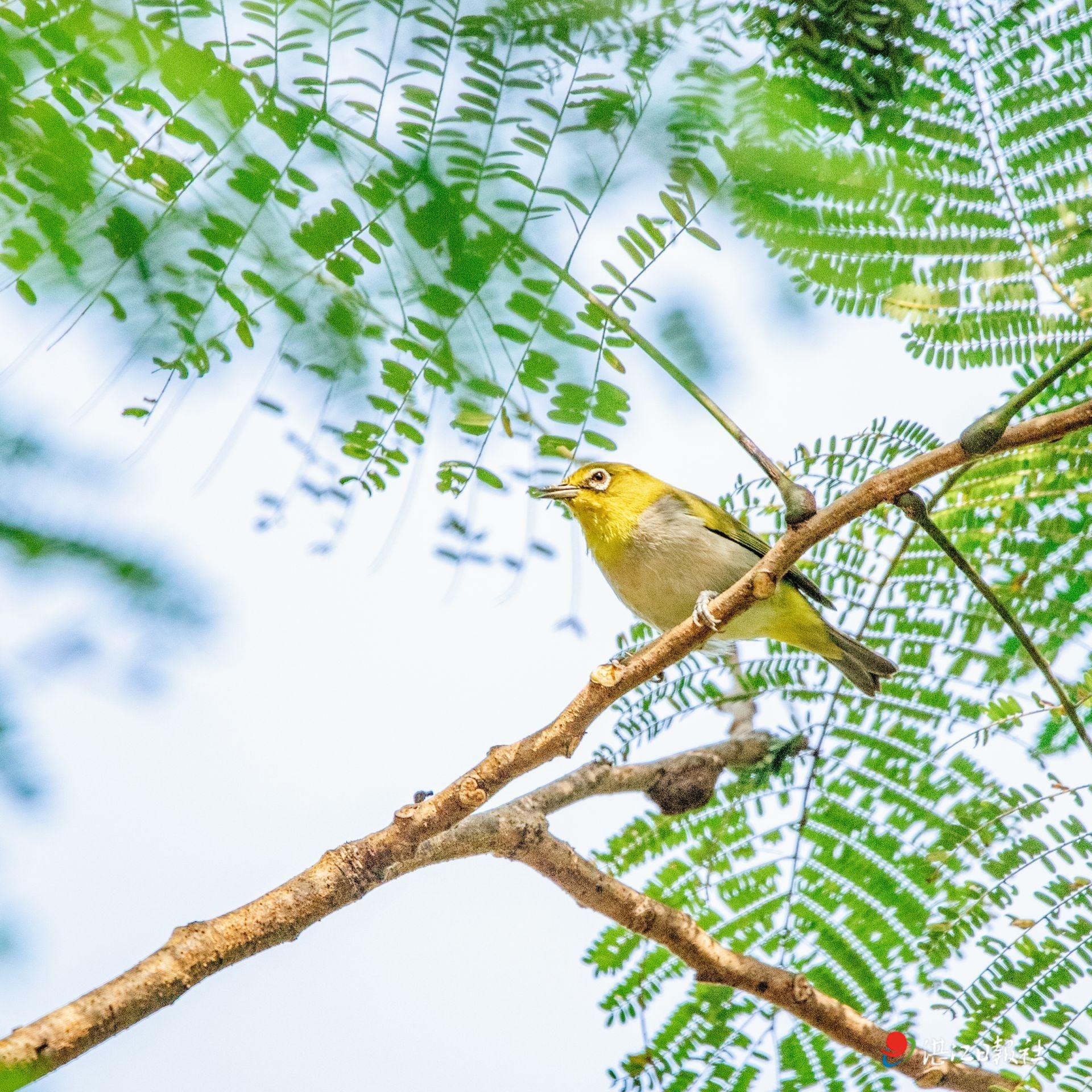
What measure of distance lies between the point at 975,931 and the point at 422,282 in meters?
1.99

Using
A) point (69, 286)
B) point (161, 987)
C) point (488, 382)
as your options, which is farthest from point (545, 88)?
point (161, 987)

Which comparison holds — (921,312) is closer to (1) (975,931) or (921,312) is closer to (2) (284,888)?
(1) (975,931)

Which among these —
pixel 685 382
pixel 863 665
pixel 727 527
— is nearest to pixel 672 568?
pixel 727 527

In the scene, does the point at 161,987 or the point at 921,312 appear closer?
the point at 161,987

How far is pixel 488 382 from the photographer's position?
89cm

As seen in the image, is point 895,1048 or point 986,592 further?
point 895,1048

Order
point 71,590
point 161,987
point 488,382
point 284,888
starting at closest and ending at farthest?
point 71,590 → point 488,382 → point 161,987 → point 284,888

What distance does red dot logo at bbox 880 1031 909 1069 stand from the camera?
225 cm

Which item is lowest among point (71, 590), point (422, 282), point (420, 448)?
point (71, 590)

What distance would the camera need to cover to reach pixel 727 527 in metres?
3.20

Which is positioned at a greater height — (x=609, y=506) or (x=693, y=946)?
(x=609, y=506)

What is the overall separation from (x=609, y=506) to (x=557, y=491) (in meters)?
1.00

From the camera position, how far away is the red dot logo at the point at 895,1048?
2.25 metres

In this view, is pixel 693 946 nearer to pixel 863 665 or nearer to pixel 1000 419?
pixel 863 665
